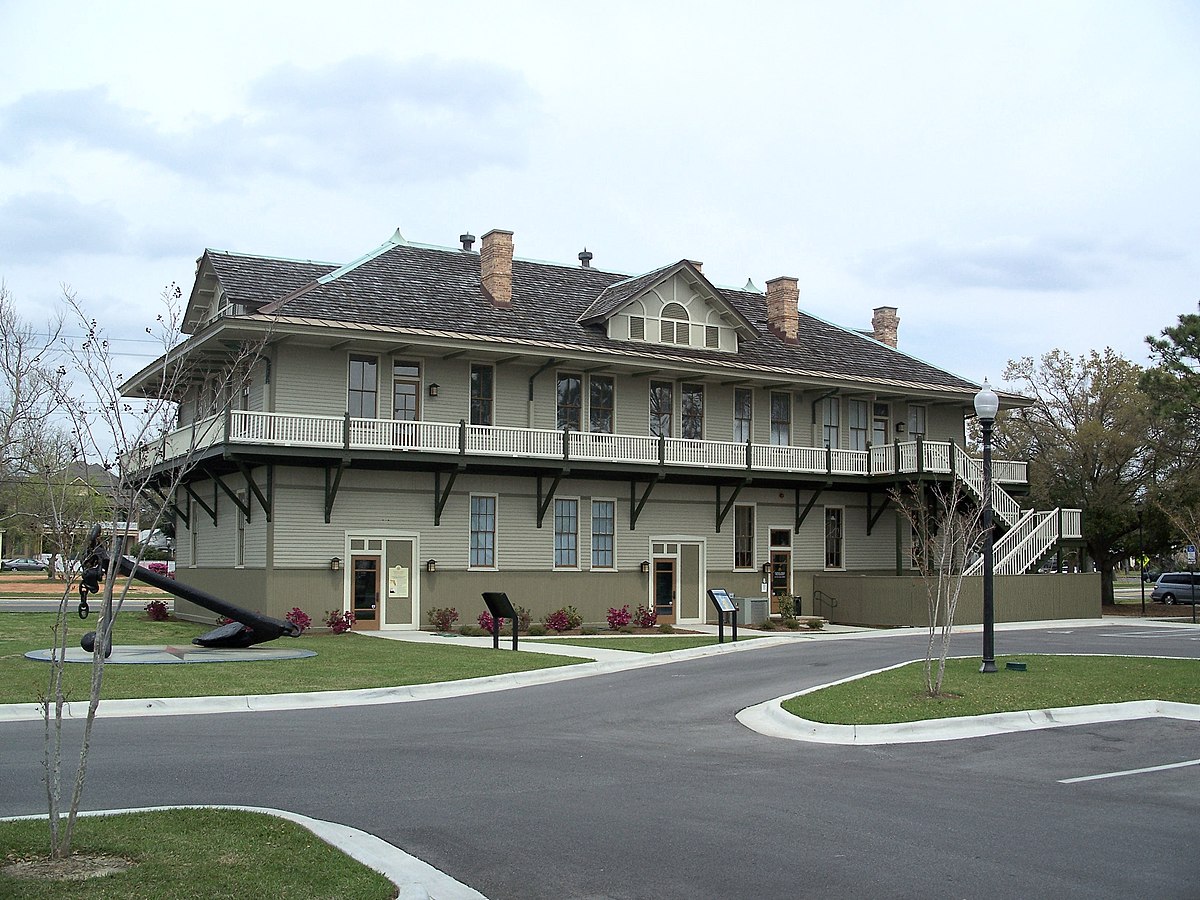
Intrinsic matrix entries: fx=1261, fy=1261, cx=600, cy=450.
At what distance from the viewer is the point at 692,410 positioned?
38.5 metres

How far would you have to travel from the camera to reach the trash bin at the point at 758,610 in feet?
121

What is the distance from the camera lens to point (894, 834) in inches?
378

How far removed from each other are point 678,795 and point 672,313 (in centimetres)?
2801

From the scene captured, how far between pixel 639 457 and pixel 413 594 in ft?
24.2

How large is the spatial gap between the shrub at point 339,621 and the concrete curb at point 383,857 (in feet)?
69.4

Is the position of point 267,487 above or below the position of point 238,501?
above

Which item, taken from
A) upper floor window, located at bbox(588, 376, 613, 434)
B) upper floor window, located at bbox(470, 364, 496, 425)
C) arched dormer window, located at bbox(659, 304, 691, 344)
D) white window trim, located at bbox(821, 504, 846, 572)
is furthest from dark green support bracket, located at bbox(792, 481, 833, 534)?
upper floor window, located at bbox(470, 364, 496, 425)

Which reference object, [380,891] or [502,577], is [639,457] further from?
[380,891]

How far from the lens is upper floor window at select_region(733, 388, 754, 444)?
3916 cm

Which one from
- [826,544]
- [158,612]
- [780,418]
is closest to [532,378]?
[780,418]

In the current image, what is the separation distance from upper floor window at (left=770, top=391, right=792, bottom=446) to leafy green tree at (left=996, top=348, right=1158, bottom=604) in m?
18.0

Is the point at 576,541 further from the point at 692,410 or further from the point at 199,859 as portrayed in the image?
the point at 199,859

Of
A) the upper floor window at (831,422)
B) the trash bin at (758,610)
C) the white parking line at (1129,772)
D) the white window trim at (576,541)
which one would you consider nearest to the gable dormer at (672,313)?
the upper floor window at (831,422)

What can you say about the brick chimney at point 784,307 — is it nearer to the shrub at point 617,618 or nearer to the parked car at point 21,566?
the shrub at point 617,618
